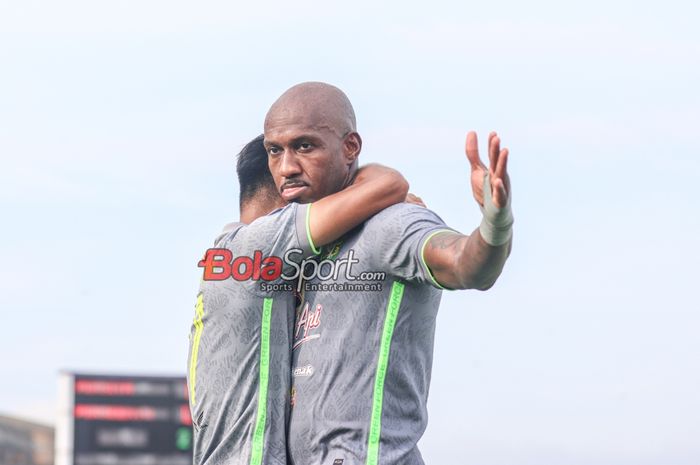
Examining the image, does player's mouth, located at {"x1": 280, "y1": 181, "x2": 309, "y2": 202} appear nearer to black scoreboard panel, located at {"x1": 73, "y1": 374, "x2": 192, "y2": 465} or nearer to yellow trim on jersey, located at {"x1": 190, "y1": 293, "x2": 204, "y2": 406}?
yellow trim on jersey, located at {"x1": 190, "y1": 293, "x2": 204, "y2": 406}

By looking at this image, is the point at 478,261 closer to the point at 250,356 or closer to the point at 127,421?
the point at 250,356

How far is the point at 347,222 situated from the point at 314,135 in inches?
16.9

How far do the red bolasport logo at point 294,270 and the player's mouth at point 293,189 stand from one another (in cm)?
29

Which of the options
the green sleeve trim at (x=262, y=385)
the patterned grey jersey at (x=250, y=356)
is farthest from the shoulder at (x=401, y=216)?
the green sleeve trim at (x=262, y=385)

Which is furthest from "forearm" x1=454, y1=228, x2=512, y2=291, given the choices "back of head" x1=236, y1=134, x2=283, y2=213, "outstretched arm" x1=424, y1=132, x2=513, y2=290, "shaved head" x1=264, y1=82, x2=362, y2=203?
"back of head" x1=236, y1=134, x2=283, y2=213

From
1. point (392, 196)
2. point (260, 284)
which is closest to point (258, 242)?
point (260, 284)

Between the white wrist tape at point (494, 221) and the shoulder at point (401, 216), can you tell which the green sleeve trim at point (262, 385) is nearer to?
the shoulder at point (401, 216)

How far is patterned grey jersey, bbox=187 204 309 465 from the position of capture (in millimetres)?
5570

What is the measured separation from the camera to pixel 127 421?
16.6 m

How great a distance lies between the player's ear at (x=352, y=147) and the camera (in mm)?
5770

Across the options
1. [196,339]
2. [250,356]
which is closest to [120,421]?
[196,339]

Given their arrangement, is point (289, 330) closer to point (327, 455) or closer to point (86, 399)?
point (327, 455)

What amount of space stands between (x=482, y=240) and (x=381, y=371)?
765mm

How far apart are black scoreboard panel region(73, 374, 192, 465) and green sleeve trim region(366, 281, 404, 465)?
456 inches
